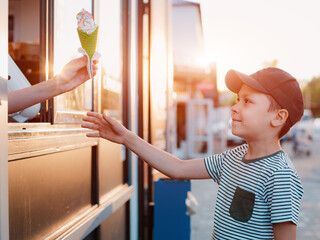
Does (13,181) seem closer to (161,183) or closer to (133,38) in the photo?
(161,183)

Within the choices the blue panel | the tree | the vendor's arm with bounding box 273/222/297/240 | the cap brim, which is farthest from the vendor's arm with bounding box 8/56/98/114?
→ the tree

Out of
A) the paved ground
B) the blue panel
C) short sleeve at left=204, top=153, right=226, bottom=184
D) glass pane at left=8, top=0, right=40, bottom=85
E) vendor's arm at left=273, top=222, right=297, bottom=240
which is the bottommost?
the paved ground

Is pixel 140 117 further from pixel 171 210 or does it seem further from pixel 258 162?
pixel 258 162

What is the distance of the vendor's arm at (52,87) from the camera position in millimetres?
1766

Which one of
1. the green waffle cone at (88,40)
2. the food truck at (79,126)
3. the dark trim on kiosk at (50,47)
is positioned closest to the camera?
the green waffle cone at (88,40)

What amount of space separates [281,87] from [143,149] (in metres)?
0.81

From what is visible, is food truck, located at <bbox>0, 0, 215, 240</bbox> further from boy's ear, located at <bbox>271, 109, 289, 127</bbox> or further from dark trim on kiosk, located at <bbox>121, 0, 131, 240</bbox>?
boy's ear, located at <bbox>271, 109, 289, 127</bbox>

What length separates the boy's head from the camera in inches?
74.0

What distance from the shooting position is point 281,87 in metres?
1.88

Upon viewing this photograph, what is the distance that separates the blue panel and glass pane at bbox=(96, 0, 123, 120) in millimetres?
869

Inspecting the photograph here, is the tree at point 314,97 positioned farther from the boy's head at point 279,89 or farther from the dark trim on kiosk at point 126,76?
the boy's head at point 279,89

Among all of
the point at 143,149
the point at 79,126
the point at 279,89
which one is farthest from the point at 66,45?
the point at 279,89

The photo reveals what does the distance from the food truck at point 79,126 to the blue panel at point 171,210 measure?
0.39 metres

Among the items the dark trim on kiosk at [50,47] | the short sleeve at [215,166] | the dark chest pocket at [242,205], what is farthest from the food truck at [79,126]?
the dark chest pocket at [242,205]
